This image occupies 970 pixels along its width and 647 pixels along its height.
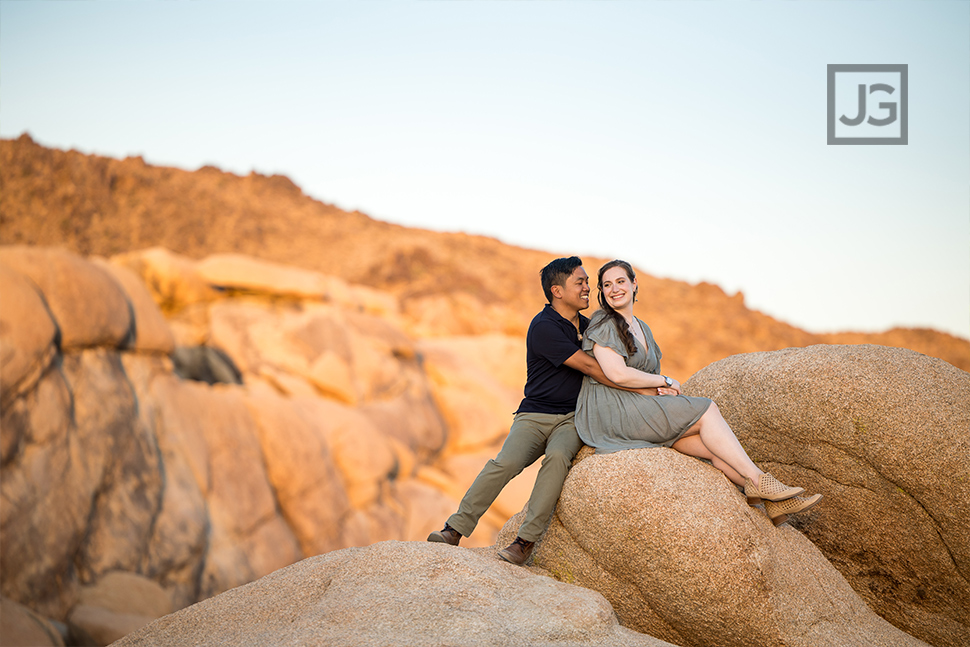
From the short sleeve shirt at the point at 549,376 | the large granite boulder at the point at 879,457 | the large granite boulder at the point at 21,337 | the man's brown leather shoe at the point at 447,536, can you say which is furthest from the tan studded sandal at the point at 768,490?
the large granite boulder at the point at 21,337

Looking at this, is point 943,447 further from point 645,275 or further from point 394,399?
point 645,275

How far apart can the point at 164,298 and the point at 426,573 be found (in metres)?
17.3

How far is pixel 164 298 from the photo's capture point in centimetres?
1941

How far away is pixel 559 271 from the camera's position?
5.36 m

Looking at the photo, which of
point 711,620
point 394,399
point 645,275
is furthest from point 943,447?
point 645,275

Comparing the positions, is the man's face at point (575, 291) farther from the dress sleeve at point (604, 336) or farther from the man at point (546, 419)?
the dress sleeve at point (604, 336)

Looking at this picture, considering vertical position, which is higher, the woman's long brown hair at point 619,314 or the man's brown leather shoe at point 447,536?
the woman's long brown hair at point 619,314

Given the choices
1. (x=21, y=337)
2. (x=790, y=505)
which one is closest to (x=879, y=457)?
(x=790, y=505)

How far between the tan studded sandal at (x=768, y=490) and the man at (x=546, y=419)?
3.04 feet

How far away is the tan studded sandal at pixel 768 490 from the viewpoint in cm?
453

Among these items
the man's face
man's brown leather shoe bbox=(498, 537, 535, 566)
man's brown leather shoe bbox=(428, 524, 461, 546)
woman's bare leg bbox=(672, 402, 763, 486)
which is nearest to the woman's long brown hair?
the man's face

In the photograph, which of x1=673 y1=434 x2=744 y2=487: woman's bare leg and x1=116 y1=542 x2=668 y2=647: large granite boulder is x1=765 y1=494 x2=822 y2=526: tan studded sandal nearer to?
x1=673 y1=434 x2=744 y2=487: woman's bare leg

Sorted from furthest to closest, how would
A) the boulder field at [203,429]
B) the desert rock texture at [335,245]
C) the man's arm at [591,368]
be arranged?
the desert rock texture at [335,245], the boulder field at [203,429], the man's arm at [591,368]

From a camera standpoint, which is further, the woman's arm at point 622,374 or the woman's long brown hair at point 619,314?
the woman's long brown hair at point 619,314
